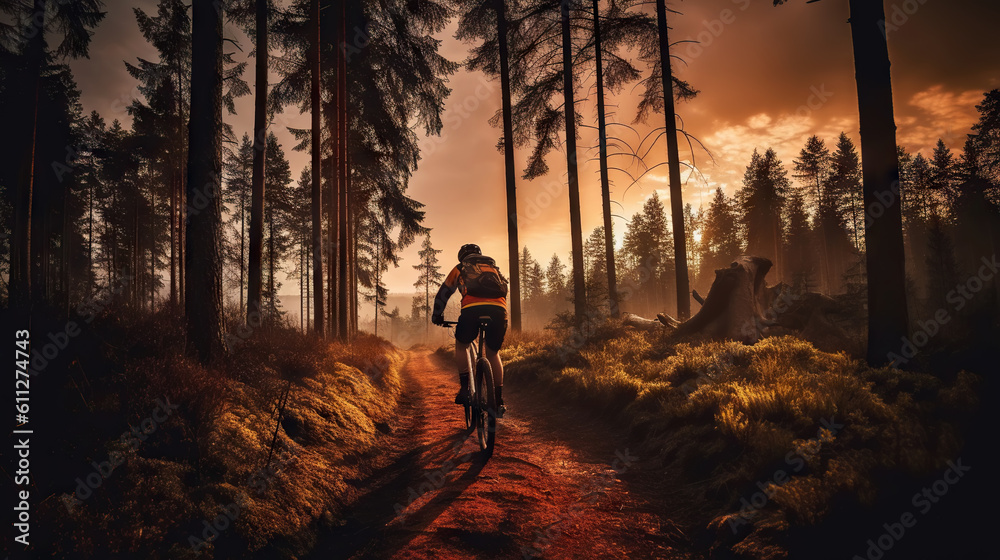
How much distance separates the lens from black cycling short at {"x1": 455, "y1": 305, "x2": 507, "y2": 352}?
16.9ft

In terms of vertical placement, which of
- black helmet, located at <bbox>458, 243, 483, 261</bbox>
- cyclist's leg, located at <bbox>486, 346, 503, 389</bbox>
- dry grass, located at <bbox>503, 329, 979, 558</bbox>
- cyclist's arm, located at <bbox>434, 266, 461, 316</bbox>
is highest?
black helmet, located at <bbox>458, 243, 483, 261</bbox>

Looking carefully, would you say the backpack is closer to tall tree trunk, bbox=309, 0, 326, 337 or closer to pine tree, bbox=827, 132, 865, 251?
tall tree trunk, bbox=309, 0, 326, 337

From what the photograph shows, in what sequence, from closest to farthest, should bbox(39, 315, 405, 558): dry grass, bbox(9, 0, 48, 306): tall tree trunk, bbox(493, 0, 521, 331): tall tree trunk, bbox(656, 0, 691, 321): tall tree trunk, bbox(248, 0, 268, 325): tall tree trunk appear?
bbox(39, 315, 405, 558): dry grass, bbox(248, 0, 268, 325): tall tree trunk, bbox(9, 0, 48, 306): tall tree trunk, bbox(656, 0, 691, 321): tall tree trunk, bbox(493, 0, 521, 331): tall tree trunk

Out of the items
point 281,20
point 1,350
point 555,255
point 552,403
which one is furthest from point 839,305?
point 555,255

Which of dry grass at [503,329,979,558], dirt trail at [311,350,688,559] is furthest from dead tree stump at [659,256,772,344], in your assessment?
dirt trail at [311,350,688,559]

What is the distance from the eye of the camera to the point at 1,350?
350 cm

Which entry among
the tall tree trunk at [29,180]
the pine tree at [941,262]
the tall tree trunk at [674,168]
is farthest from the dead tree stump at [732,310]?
the pine tree at [941,262]

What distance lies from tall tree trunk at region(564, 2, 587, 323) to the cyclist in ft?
30.5

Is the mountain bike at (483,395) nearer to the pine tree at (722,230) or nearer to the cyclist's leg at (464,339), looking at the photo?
the cyclist's leg at (464,339)

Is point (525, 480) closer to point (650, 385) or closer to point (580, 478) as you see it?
point (580, 478)

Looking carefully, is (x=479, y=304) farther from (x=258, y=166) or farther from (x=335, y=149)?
(x=335, y=149)

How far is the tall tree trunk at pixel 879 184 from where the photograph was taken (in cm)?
580

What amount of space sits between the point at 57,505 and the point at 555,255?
78.4 metres

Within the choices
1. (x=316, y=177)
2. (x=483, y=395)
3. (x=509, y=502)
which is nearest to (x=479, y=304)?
(x=483, y=395)
